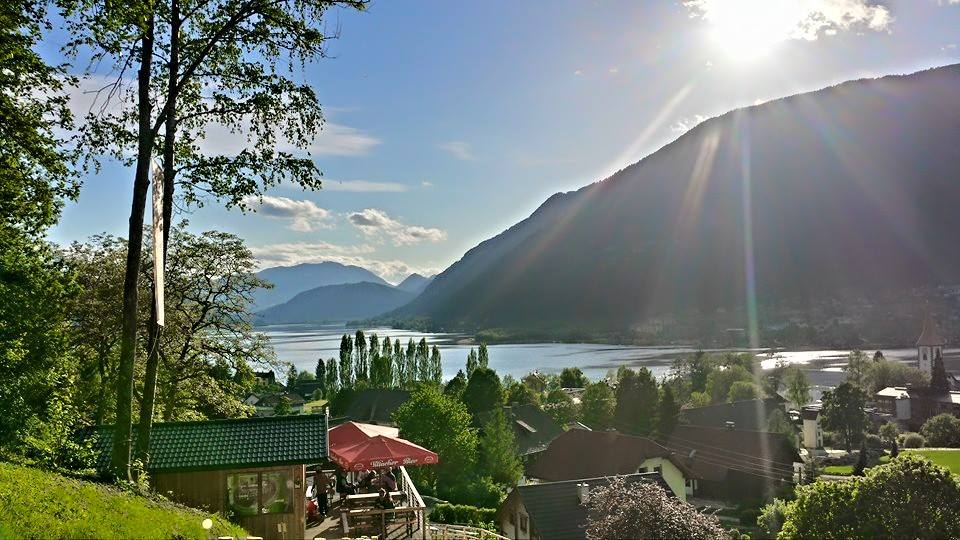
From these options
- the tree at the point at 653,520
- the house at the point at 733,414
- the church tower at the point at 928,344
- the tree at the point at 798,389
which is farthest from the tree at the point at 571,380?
the tree at the point at 653,520

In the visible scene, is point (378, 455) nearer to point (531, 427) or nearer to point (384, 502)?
point (384, 502)

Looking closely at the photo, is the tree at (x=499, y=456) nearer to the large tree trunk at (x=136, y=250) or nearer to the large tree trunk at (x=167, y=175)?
the large tree trunk at (x=167, y=175)

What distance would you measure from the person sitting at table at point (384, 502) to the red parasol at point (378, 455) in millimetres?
758

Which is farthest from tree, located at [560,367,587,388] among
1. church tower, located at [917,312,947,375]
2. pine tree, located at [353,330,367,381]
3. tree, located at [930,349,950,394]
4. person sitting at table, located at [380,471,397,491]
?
person sitting at table, located at [380,471,397,491]

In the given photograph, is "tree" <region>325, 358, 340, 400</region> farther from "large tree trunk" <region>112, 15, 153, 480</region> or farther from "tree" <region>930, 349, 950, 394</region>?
"large tree trunk" <region>112, 15, 153, 480</region>

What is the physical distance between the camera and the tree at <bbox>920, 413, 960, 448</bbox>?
211 feet

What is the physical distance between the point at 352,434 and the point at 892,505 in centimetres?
1360

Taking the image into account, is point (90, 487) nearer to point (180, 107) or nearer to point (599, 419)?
point (180, 107)

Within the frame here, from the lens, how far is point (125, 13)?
951cm

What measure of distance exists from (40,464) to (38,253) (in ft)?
15.0

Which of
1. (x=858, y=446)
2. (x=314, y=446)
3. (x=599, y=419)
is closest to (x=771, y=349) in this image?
(x=858, y=446)

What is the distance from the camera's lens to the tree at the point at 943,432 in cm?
6444

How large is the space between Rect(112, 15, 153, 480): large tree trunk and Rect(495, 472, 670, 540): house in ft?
57.2

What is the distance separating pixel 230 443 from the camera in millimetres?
11938
